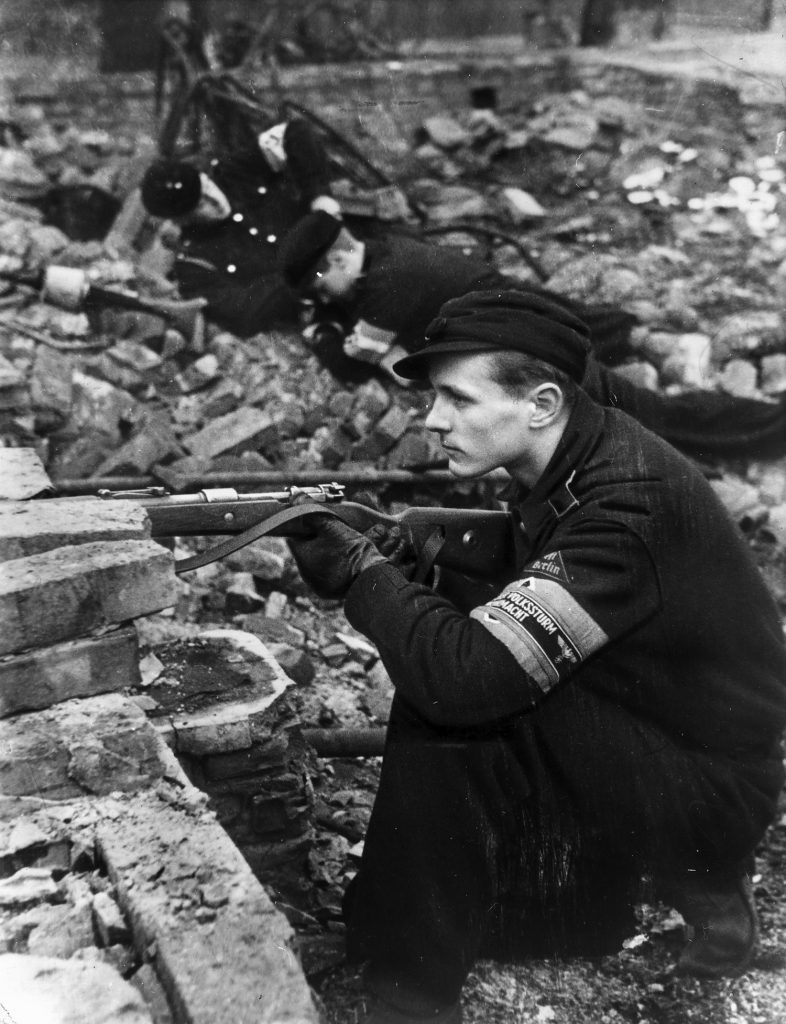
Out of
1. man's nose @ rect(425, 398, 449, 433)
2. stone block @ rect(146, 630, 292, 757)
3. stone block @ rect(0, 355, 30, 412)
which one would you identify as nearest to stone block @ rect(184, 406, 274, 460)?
stone block @ rect(0, 355, 30, 412)

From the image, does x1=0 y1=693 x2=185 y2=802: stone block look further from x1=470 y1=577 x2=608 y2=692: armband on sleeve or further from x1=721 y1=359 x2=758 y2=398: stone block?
x1=721 y1=359 x2=758 y2=398: stone block

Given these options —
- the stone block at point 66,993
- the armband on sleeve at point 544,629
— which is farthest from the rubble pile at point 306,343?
the stone block at point 66,993

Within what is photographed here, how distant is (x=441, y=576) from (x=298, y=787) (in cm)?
78

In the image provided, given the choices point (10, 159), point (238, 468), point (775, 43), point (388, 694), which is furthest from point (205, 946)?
point (775, 43)

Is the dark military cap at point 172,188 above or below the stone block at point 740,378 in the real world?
above

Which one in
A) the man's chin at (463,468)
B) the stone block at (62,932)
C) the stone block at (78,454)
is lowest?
the stone block at (78,454)

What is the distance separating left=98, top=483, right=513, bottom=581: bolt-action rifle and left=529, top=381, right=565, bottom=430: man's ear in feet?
1.51

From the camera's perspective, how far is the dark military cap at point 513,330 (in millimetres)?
2289

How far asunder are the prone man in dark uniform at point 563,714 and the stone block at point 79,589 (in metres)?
0.38

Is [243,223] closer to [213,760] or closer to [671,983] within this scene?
[213,760]

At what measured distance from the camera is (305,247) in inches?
133

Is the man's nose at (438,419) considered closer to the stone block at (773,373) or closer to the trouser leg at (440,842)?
the trouser leg at (440,842)

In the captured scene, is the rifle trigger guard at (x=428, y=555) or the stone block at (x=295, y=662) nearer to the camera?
the rifle trigger guard at (x=428, y=555)

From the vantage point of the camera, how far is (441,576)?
278 cm
